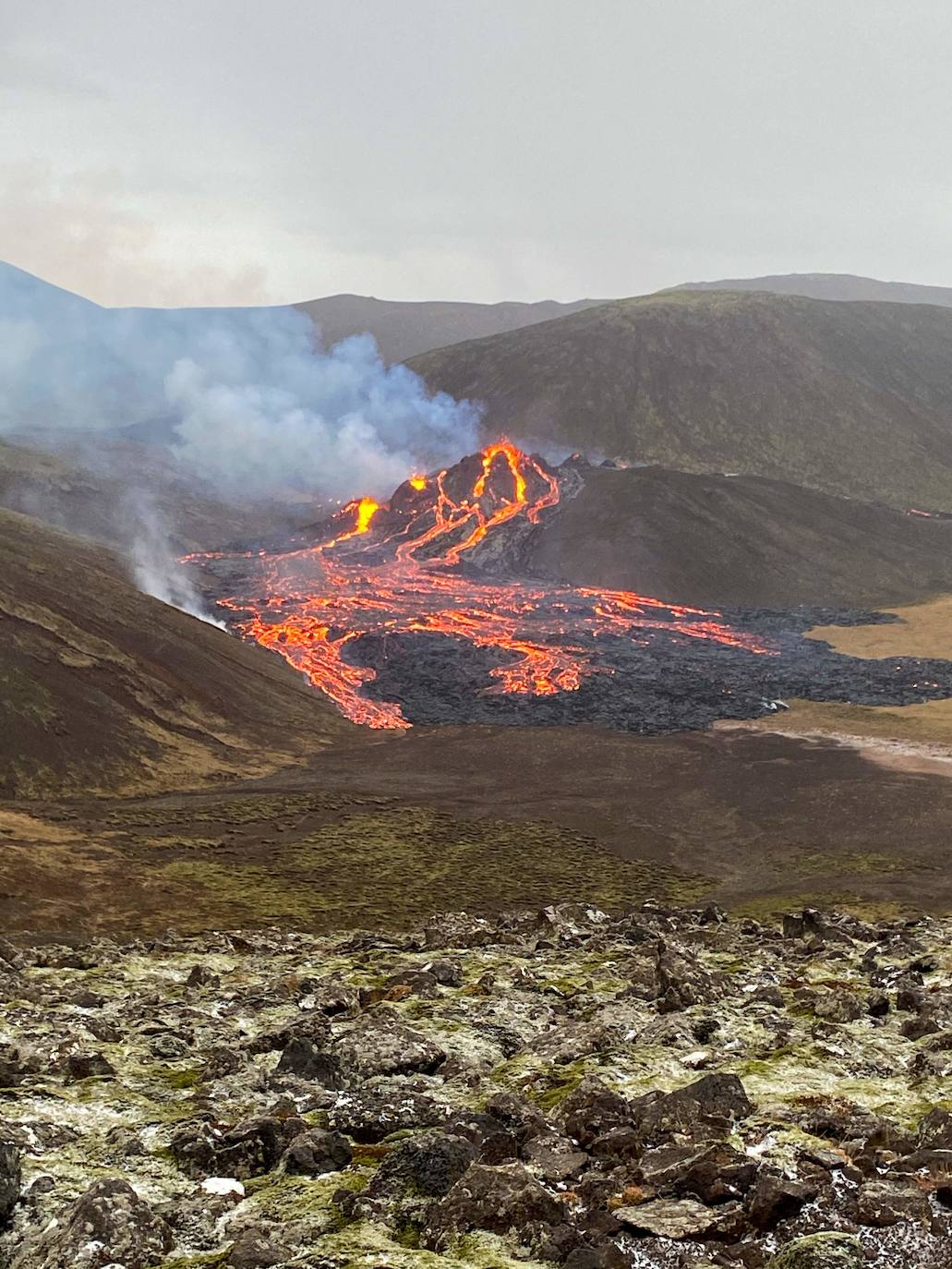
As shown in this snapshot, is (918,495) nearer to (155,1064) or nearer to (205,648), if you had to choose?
(205,648)

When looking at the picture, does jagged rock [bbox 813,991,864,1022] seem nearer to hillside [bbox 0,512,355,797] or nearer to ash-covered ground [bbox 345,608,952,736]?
hillside [bbox 0,512,355,797]

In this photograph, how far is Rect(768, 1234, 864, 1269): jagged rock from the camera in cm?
660

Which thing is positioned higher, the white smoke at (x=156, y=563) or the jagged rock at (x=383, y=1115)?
the white smoke at (x=156, y=563)

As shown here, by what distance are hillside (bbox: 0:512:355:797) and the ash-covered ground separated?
8976 mm

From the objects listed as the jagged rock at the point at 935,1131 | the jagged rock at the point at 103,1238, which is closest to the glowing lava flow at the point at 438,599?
the jagged rock at the point at 935,1131

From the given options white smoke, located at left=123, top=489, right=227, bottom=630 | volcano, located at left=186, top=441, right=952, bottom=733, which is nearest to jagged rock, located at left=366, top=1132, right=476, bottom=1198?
volcano, located at left=186, top=441, right=952, bottom=733

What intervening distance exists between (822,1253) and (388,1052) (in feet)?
20.0

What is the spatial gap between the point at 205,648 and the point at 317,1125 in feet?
177

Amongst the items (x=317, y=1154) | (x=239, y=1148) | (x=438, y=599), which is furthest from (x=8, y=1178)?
(x=438, y=599)

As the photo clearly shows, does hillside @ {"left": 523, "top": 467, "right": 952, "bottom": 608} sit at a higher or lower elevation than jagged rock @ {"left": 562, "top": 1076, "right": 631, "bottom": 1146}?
higher

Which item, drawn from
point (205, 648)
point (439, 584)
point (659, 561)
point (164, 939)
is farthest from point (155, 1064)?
point (659, 561)

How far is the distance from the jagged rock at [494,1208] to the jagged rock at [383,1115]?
186 centimetres

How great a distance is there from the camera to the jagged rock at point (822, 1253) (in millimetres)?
6598

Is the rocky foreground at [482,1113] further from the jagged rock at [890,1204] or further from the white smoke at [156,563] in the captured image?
the white smoke at [156,563]
